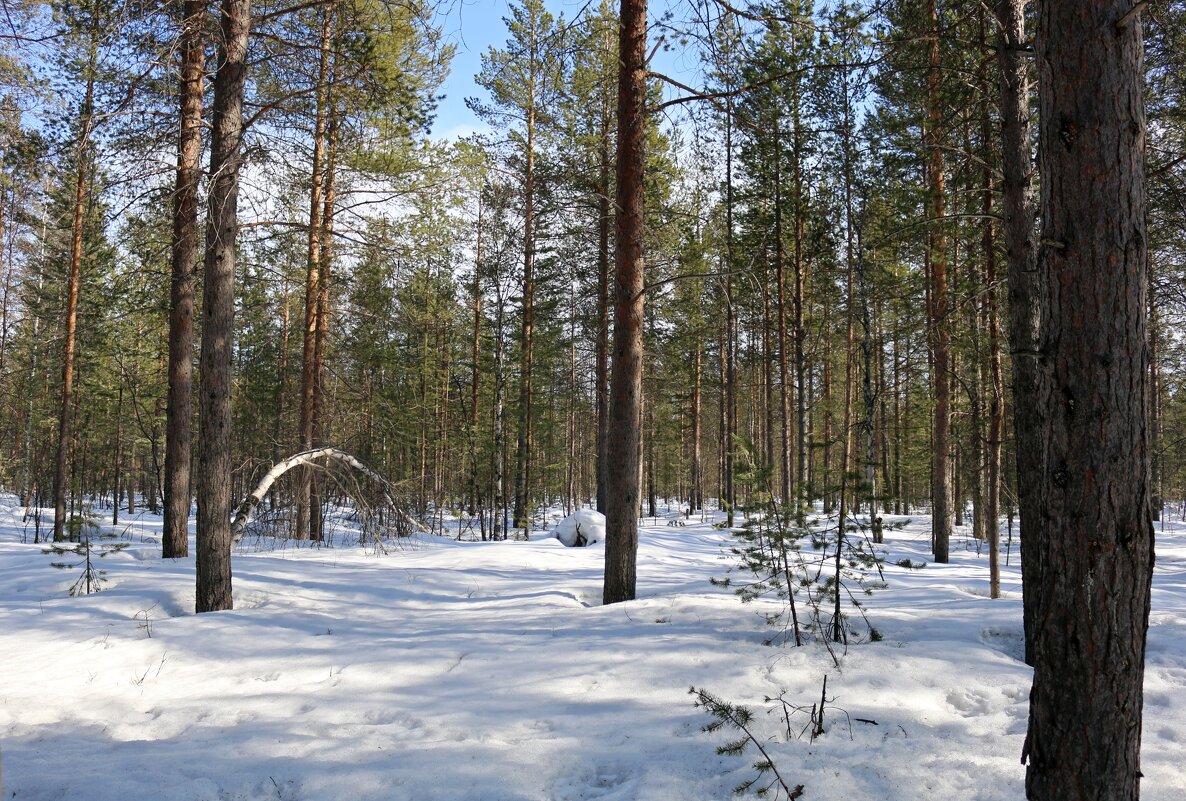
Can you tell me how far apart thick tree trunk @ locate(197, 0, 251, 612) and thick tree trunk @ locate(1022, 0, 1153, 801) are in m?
6.61

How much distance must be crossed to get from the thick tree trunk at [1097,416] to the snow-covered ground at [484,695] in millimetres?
803

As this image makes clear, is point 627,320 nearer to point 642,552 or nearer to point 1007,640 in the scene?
point 1007,640

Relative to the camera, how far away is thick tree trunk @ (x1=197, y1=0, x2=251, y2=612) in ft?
19.9

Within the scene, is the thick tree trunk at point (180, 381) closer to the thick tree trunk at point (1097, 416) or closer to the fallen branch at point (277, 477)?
the fallen branch at point (277, 477)

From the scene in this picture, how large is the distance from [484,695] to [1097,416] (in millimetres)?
3925

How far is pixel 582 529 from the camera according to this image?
45.4 feet

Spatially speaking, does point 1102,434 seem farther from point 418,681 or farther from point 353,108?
point 353,108

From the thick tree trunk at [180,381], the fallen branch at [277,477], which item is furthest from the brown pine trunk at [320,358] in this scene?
the fallen branch at [277,477]

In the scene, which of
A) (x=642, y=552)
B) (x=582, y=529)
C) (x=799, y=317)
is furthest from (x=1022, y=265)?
(x=799, y=317)

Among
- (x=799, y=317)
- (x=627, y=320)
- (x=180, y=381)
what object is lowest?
(x=180, y=381)

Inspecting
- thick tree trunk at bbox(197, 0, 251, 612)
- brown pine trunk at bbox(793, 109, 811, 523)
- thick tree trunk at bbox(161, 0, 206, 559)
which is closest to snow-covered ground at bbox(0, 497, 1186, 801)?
thick tree trunk at bbox(197, 0, 251, 612)

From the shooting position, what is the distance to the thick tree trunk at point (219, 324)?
6051mm

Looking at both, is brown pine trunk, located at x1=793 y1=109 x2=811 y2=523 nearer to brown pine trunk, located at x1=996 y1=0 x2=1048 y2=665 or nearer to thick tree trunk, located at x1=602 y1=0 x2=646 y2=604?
thick tree trunk, located at x1=602 y1=0 x2=646 y2=604

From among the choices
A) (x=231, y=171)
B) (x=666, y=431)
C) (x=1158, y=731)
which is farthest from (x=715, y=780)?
(x=666, y=431)
